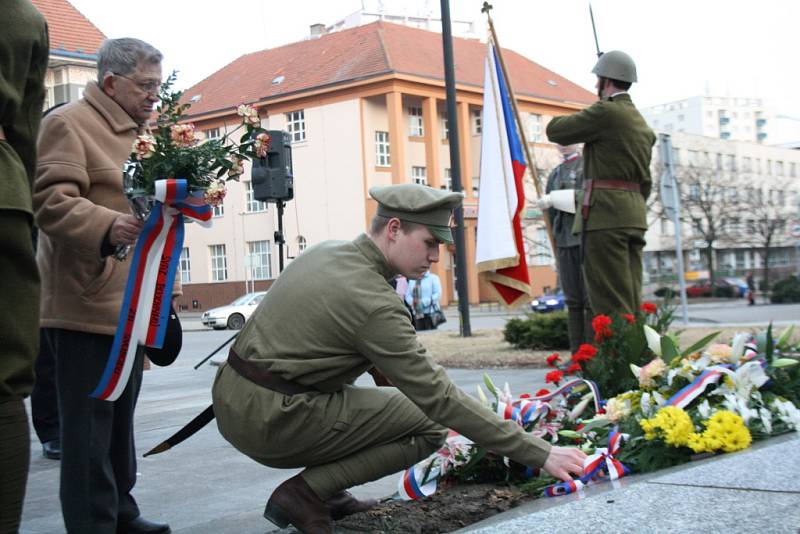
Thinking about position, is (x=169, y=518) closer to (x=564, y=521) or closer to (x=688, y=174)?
(x=564, y=521)

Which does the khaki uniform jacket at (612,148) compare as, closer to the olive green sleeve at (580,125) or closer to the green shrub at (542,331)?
the olive green sleeve at (580,125)

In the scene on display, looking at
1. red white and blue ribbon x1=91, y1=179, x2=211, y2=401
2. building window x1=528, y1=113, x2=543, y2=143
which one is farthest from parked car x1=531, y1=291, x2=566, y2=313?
red white and blue ribbon x1=91, y1=179, x2=211, y2=401

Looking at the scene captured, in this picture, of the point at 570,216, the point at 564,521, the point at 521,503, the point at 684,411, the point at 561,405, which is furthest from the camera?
the point at 570,216

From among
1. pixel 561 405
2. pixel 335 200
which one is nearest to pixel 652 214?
pixel 335 200

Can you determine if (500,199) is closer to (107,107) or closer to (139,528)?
(107,107)

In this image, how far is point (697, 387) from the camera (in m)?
4.50

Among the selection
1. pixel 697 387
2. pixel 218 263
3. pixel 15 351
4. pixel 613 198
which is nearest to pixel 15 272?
pixel 15 351

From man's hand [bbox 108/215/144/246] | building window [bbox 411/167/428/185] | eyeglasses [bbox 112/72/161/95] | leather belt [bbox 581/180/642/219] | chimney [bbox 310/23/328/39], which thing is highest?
chimney [bbox 310/23/328/39]

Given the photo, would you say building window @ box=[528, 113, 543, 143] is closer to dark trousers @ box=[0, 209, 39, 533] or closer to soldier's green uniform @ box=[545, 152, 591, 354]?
soldier's green uniform @ box=[545, 152, 591, 354]

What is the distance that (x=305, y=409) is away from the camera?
11.8 feet

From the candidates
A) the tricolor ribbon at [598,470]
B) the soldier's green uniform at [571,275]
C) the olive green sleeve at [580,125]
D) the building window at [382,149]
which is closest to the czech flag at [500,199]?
the olive green sleeve at [580,125]

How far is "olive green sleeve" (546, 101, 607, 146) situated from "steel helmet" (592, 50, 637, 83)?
227 millimetres

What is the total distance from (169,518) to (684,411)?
2.31 m

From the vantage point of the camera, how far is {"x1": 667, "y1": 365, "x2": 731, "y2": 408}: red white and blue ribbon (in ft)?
14.6
